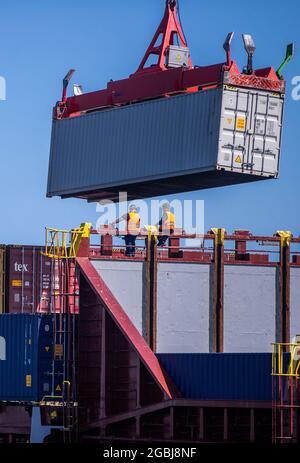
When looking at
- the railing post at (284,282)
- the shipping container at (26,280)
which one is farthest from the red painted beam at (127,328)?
the shipping container at (26,280)

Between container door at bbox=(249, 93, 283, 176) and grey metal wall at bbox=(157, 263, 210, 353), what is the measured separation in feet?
17.0

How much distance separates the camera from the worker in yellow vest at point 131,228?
41281 millimetres

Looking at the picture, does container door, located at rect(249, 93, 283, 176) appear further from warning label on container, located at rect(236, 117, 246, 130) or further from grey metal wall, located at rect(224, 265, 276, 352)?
grey metal wall, located at rect(224, 265, 276, 352)

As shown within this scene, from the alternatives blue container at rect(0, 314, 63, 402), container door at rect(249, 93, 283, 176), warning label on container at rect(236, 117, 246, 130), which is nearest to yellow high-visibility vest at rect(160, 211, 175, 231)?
container door at rect(249, 93, 283, 176)

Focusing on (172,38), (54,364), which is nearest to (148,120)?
(172,38)

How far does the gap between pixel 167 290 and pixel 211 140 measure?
5963mm

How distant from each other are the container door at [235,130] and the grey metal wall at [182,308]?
4.51 meters

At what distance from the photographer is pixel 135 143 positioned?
4925cm

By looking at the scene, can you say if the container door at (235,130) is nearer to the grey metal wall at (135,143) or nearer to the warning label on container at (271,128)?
the grey metal wall at (135,143)

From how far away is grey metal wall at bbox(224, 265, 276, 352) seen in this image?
1651 inches

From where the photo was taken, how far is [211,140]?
45250 millimetres

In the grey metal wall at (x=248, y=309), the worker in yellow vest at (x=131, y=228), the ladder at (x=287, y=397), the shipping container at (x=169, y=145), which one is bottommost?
the ladder at (x=287, y=397)

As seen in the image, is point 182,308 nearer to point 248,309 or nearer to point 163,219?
point 248,309

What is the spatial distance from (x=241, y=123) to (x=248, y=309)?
6029 mm
